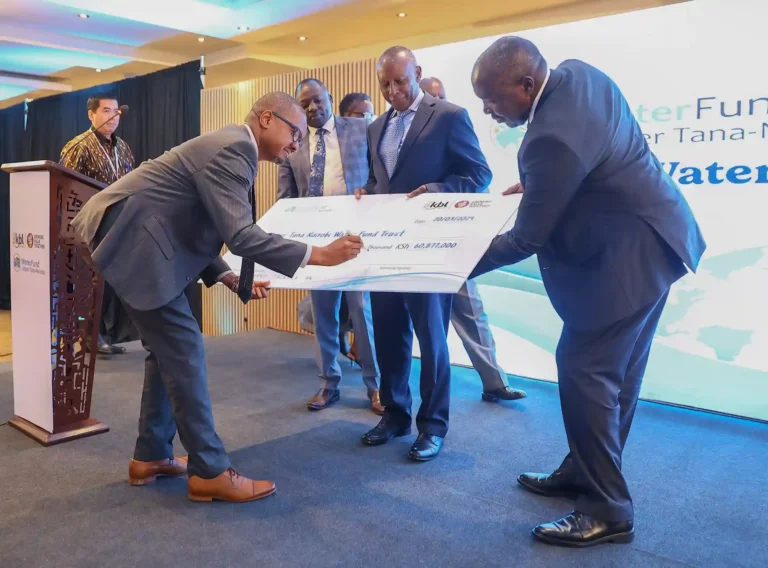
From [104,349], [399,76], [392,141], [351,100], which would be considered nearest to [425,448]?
[392,141]

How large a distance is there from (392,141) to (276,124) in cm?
76

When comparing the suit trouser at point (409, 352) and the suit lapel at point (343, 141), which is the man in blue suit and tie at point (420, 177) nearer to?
the suit trouser at point (409, 352)

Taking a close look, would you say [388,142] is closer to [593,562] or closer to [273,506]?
[273,506]

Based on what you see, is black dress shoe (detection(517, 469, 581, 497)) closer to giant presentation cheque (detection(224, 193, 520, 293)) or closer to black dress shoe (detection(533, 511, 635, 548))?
black dress shoe (detection(533, 511, 635, 548))

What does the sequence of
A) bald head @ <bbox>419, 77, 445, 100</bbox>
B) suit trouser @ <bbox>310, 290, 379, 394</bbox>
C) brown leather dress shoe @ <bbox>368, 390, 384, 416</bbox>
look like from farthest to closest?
1. bald head @ <bbox>419, 77, 445, 100</bbox>
2. suit trouser @ <bbox>310, 290, 379, 394</bbox>
3. brown leather dress shoe @ <bbox>368, 390, 384, 416</bbox>

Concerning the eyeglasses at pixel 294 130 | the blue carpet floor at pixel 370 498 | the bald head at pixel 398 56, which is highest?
the bald head at pixel 398 56

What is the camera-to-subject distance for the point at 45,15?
7.00 m

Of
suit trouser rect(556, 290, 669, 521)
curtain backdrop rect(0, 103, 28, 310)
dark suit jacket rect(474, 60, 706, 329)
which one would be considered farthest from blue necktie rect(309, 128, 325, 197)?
curtain backdrop rect(0, 103, 28, 310)

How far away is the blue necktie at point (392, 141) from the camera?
9.32 ft

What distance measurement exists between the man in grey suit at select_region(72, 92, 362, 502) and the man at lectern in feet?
7.67

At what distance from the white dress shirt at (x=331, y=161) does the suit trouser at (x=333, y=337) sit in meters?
0.57

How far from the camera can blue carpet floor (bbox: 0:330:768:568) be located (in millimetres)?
2014

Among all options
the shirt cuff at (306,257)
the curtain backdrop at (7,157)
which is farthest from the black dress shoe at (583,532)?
the curtain backdrop at (7,157)

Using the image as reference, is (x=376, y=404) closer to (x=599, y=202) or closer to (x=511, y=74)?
(x=599, y=202)
